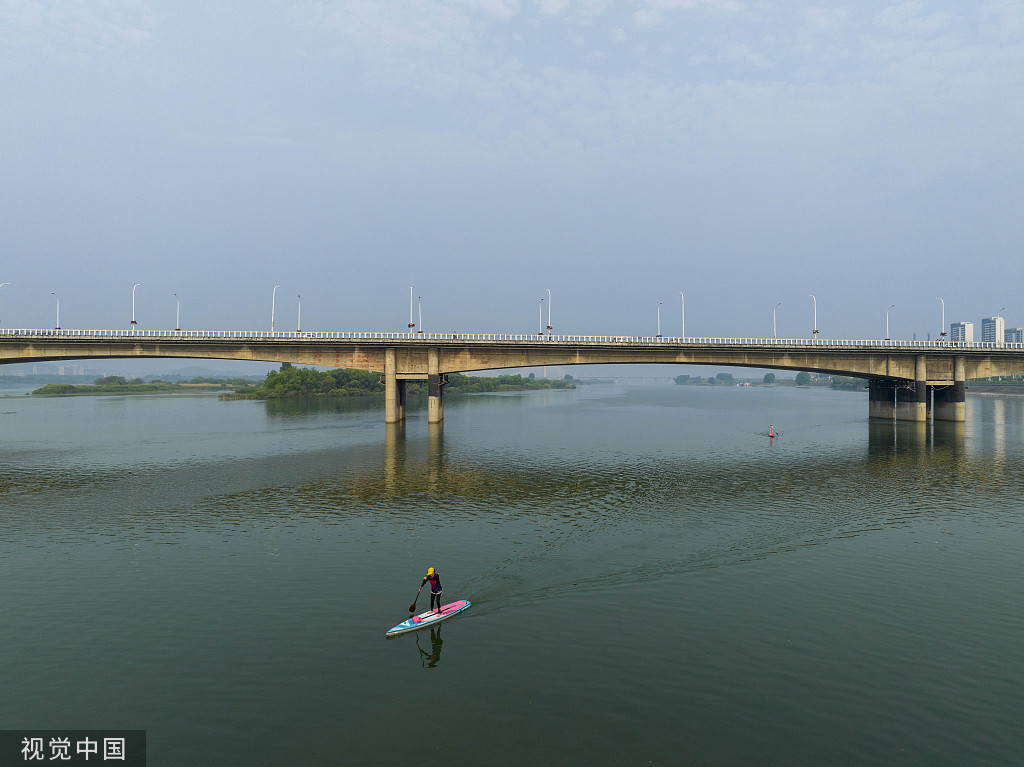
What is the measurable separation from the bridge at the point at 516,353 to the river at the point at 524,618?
34.2 m

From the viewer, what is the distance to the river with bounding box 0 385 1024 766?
13664mm

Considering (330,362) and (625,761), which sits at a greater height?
(330,362)

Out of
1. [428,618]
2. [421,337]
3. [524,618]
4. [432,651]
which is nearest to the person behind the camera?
[432,651]

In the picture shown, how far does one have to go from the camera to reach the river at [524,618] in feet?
Answer: 44.8

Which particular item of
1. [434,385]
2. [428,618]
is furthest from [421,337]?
[428,618]

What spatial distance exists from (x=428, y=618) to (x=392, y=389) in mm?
66548

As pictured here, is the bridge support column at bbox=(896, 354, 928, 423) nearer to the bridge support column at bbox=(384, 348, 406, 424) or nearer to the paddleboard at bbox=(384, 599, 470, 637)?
the bridge support column at bbox=(384, 348, 406, 424)

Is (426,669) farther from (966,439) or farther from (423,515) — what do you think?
(966,439)

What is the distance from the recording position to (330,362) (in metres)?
81.1

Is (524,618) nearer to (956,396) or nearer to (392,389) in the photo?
(392,389)

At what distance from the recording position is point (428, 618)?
19.4 m

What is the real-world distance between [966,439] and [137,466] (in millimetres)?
93740

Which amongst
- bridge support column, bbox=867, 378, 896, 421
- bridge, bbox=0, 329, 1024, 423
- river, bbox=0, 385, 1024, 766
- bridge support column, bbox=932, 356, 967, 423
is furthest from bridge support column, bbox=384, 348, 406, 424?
bridge support column, bbox=932, 356, 967, 423

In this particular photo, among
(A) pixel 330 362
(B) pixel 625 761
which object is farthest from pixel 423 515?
(A) pixel 330 362
